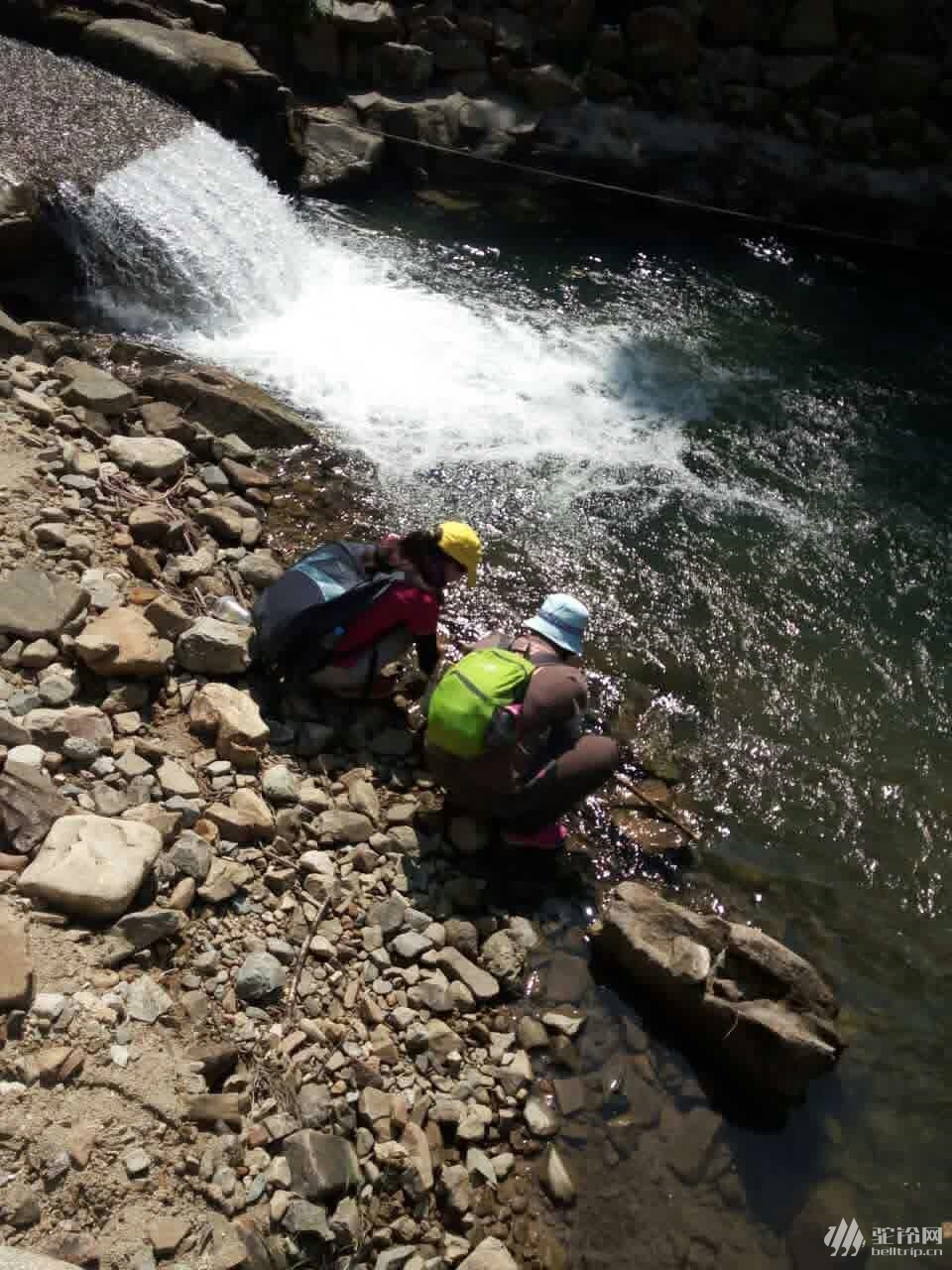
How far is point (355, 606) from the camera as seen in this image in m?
5.61

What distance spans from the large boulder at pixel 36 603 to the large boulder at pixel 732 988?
3162 mm

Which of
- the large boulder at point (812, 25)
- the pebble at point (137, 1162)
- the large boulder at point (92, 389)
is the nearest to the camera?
the pebble at point (137, 1162)

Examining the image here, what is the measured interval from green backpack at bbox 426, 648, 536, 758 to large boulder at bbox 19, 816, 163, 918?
5.17 ft

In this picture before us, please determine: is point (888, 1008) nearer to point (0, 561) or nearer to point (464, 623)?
point (464, 623)

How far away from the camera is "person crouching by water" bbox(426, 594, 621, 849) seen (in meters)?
5.19

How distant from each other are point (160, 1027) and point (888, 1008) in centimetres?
379

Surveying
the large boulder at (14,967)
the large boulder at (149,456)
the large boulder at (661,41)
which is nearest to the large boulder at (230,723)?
the large boulder at (14,967)

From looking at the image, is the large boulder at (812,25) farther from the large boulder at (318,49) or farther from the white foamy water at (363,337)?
the white foamy water at (363,337)

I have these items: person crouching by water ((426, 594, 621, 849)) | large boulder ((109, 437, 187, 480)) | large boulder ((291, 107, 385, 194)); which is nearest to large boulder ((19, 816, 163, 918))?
person crouching by water ((426, 594, 621, 849))

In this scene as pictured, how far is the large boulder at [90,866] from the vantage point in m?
3.95

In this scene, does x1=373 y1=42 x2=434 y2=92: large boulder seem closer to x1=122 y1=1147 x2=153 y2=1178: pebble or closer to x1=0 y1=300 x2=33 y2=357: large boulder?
x1=0 y1=300 x2=33 y2=357: large boulder
